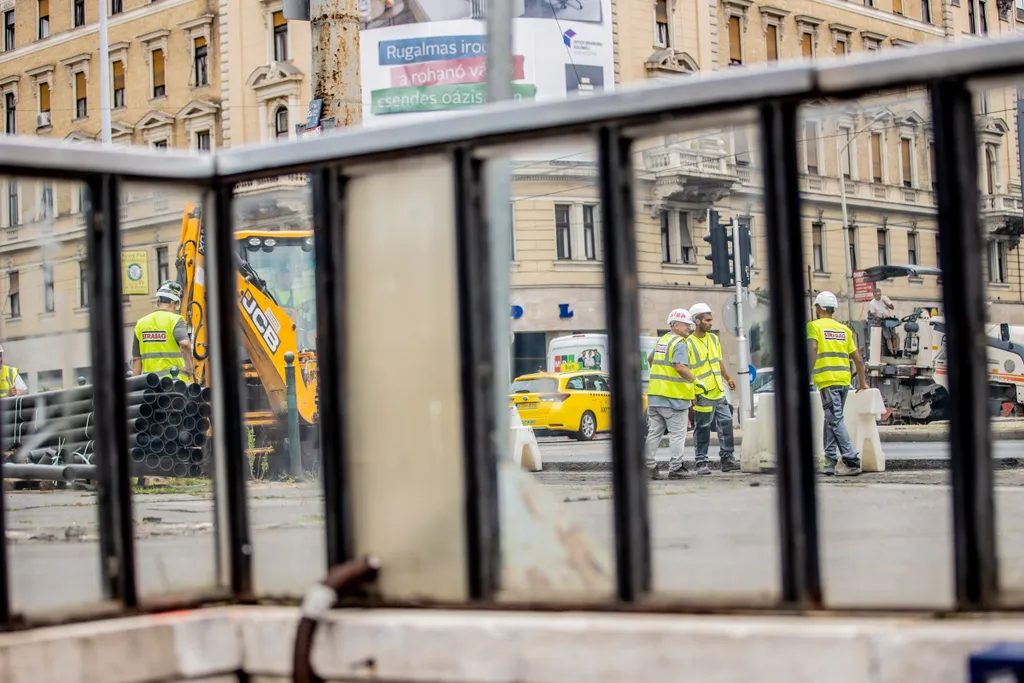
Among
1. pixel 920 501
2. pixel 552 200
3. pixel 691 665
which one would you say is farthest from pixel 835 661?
pixel 920 501

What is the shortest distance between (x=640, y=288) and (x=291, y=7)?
9.22 m

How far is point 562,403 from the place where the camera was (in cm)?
2241

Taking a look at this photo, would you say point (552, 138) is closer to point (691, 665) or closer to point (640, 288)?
point (640, 288)

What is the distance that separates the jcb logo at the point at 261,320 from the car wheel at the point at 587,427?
13385 mm

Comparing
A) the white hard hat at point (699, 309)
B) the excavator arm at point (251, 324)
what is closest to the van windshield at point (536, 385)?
the white hard hat at point (699, 309)

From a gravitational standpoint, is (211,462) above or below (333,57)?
below

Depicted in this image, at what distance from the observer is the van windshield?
22.7 metres

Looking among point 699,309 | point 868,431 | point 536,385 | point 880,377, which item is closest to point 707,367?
point 699,309

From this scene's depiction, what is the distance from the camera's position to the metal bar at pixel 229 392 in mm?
4852

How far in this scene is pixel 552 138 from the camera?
412 cm

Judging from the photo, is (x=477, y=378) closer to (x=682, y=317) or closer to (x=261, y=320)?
(x=261, y=320)

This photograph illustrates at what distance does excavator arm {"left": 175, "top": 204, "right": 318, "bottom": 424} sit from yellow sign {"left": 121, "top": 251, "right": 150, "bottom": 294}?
0.44ft

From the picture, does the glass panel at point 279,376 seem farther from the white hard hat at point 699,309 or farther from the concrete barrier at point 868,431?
the concrete barrier at point 868,431

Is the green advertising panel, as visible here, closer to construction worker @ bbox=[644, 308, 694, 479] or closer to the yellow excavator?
construction worker @ bbox=[644, 308, 694, 479]
